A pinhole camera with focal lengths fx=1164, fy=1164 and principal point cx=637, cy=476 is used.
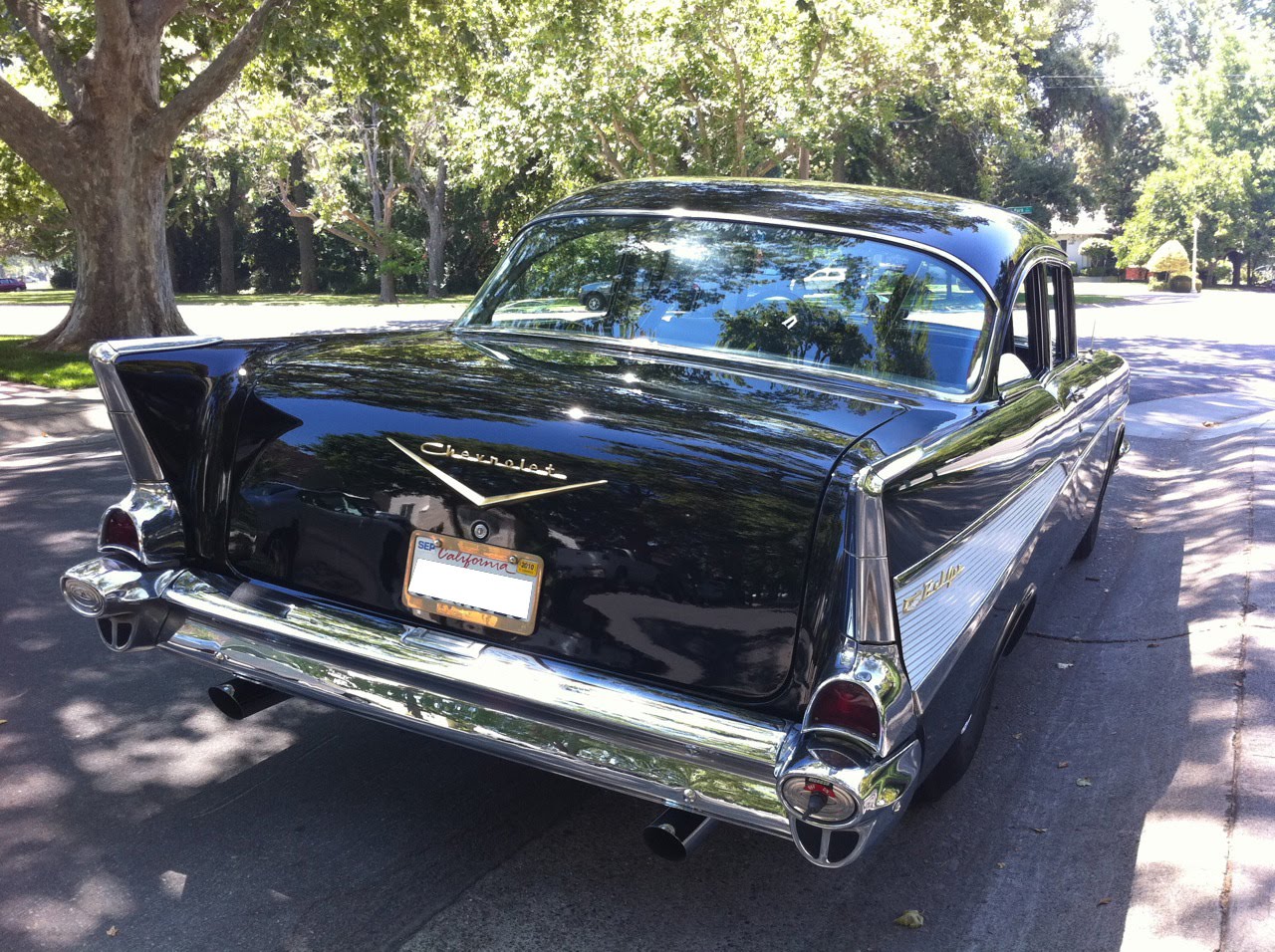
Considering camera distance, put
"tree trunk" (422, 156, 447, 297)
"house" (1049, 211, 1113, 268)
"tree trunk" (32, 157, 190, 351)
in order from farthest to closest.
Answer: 1. "house" (1049, 211, 1113, 268)
2. "tree trunk" (422, 156, 447, 297)
3. "tree trunk" (32, 157, 190, 351)

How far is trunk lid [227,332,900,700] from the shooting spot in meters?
2.66

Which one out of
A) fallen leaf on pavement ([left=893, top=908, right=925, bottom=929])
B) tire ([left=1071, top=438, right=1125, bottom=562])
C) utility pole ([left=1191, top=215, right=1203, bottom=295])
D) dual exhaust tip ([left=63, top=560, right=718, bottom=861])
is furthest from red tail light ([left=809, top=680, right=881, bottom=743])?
utility pole ([left=1191, top=215, right=1203, bottom=295])

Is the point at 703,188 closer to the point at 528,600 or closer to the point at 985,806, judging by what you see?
the point at 528,600

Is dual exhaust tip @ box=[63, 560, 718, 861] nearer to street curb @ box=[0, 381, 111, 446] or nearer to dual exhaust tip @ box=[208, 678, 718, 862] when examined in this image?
dual exhaust tip @ box=[208, 678, 718, 862]

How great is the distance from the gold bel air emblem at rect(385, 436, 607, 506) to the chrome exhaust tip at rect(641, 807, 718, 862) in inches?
30.9

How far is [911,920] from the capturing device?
3.07 meters

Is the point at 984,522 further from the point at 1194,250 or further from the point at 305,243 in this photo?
the point at 1194,250

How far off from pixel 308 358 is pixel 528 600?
1108 millimetres

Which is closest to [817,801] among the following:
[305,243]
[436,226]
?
[436,226]

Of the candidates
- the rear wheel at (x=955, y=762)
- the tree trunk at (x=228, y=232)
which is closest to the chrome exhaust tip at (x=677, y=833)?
the rear wheel at (x=955, y=762)

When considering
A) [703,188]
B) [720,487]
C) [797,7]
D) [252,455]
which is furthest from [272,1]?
[720,487]

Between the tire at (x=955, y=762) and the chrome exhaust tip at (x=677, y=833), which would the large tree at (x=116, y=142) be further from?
the chrome exhaust tip at (x=677, y=833)

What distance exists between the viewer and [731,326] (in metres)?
3.81

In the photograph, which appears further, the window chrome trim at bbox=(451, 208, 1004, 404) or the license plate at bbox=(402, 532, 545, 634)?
the window chrome trim at bbox=(451, 208, 1004, 404)
